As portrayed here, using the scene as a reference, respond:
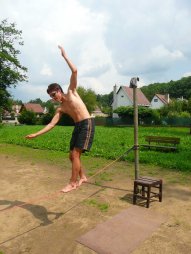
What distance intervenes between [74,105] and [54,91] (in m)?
0.46

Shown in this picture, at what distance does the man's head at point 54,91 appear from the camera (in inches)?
213

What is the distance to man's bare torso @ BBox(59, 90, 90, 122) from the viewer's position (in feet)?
18.1

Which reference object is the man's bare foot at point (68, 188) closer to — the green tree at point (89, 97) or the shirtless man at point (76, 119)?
the shirtless man at point (76, 119)

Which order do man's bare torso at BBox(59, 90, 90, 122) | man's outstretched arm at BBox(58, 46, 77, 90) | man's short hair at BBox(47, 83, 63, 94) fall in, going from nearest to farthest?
1. man's outstretched arm at BBox(58, 46, 77, 90)
2. man's short hair at BBox(47, 83, 63, 94)
3. man's bare torso at BBox(59, 90, 90, 122)

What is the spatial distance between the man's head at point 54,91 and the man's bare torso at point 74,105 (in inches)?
6.0

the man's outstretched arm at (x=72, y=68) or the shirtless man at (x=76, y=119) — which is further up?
the man's outstretched arm at (x=72, y=68)

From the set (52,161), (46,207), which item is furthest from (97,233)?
(52,161)

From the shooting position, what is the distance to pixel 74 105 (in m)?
5.53

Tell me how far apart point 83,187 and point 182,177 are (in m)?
3.51

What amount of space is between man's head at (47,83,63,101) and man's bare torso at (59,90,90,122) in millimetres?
152

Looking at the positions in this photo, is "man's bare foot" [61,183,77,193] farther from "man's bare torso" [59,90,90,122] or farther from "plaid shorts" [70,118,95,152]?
"man's bare torso" [59,90,90,122]

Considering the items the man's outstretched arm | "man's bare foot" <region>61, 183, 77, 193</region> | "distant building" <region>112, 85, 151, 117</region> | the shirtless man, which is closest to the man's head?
the shirtless man

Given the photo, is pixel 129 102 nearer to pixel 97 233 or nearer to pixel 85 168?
pixel 85 168

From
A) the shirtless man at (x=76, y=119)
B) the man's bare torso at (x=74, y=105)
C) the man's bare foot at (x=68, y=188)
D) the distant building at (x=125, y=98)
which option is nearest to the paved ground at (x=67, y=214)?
the man's bare foot at (x=68, y=188)
